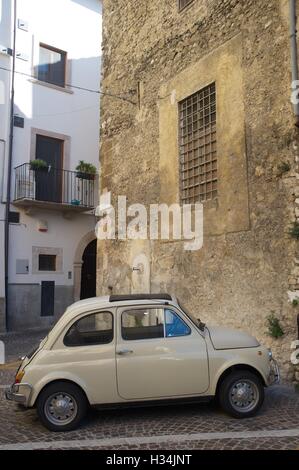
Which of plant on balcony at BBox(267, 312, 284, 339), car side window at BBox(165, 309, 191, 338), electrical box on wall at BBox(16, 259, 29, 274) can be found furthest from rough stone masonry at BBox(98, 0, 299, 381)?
electrical box on wall at BBox(16, 259, 29, 274)

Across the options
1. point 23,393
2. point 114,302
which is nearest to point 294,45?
point 114,302


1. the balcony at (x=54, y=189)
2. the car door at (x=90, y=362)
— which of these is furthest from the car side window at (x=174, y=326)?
the balcony at (x=54, y=189)

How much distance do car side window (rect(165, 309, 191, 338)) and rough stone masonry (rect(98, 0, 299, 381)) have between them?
2.21m

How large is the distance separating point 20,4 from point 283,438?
48.8ft

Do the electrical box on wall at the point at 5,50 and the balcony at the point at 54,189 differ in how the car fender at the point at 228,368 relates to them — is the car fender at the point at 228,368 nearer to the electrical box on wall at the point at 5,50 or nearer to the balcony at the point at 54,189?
the balcony at the point at 54,189

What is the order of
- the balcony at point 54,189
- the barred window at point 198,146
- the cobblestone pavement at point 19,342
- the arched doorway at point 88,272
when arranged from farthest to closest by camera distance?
1. the arched doorway at point 88,272
2. the balcony at point 54,189
3. the cobblestone pavement at point 19,342
4. the barred window at point 198,146

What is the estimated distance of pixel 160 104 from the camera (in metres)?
10.0

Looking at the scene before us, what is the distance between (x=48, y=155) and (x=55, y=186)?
113cm

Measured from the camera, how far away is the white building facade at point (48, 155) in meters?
14.4

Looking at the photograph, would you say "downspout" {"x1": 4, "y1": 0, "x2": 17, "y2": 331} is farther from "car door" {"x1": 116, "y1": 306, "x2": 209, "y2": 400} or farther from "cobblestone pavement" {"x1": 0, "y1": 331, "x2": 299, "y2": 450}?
→ "car door" {"x1": 116, "y1": 306, "x2": 209, "y2": 400}

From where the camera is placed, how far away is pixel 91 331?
565 centimetres

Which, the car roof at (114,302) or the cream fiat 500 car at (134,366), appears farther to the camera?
the car roof at (114,302)

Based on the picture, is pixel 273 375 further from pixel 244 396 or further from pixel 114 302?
pixel 114 302

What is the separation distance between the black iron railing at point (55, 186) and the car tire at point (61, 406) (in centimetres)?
969
